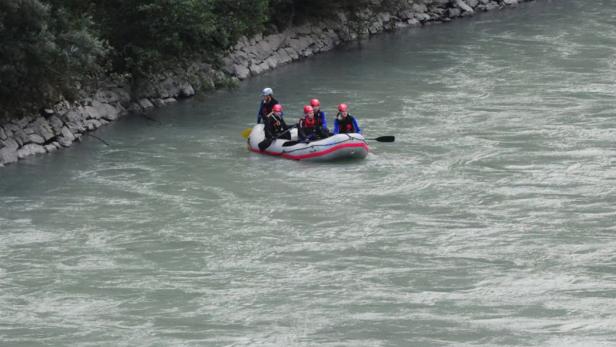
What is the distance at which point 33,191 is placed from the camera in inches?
966

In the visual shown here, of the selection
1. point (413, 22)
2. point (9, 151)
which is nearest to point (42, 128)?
point (9, 151)

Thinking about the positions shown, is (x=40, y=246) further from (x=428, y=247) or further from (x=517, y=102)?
(x=517, y=102)

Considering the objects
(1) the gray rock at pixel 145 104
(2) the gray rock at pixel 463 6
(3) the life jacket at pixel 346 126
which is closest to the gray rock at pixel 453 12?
(2) the gray rock at pixel 463 6

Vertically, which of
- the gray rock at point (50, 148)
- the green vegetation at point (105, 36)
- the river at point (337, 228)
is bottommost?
the river at point (337, 228)

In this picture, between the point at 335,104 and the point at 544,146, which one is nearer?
the point at 544,146

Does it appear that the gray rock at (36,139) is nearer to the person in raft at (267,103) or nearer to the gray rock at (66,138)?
the gray rock at (66,138)

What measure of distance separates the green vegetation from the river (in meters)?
1.43

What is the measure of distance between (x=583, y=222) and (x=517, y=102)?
10326 millimetres

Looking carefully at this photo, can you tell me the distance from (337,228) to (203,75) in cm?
1284

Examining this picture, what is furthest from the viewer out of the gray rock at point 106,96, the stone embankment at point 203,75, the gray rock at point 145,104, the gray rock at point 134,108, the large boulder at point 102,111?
the gray rock at point 145,104

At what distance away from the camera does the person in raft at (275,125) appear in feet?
88.8

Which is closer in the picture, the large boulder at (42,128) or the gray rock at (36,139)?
the gray rock at (36,139)

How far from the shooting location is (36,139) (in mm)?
27672

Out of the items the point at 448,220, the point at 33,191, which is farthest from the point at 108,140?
the point at 448,220
